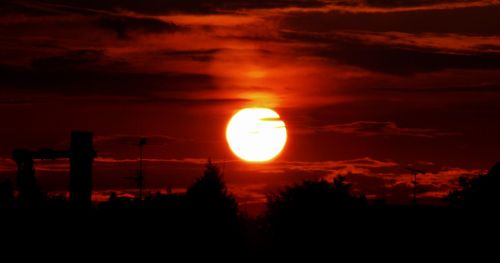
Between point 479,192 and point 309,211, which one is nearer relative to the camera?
point 309,211

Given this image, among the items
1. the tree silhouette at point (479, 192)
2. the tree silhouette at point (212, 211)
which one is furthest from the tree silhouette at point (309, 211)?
the tree silhouette at point (479, 192)

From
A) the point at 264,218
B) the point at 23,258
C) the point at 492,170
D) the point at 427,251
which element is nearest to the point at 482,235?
the point at 427,251

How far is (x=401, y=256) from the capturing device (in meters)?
62.2

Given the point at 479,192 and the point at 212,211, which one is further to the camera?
the point at 479,192

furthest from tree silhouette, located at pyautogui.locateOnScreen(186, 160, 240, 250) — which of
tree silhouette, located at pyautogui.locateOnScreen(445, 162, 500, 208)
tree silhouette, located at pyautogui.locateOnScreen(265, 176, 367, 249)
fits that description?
tree silhouette, located at pyautogui.locateOnScreen(445, 162, 500, 208)

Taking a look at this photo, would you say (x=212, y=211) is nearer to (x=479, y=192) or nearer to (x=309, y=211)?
(x=309, y=211)

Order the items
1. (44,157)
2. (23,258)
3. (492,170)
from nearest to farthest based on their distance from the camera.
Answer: (23,258)
(44,157)
(492,170)

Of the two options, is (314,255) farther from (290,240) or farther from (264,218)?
(264,218)

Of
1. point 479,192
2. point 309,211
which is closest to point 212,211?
point 309,211

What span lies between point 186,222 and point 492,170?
108 feet

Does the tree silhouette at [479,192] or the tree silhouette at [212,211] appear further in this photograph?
the tree silhouette at [479,192]

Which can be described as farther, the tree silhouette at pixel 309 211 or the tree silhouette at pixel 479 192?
the tree silhouette at pixel 479 192

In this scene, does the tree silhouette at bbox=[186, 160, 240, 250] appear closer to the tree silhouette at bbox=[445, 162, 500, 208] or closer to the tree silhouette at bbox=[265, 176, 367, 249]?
the tree silhouette at bbox=[265, 176, 367, 249]

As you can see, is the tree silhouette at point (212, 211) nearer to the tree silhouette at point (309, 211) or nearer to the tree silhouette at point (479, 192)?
the tree silhouette at point (309, 211)
